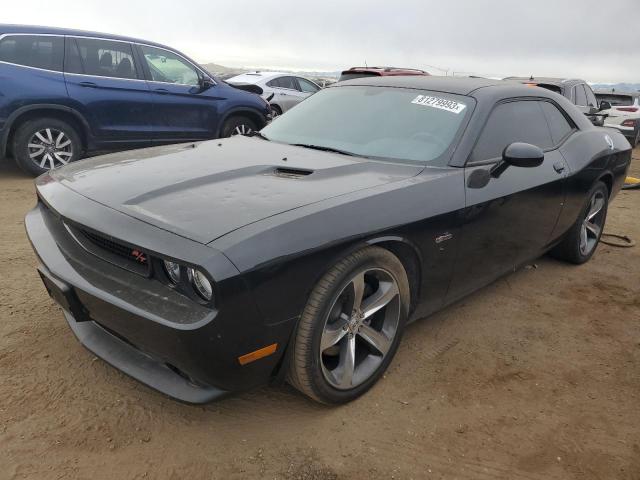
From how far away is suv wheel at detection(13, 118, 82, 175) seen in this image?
19.7 ft

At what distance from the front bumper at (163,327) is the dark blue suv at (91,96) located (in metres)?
4.49

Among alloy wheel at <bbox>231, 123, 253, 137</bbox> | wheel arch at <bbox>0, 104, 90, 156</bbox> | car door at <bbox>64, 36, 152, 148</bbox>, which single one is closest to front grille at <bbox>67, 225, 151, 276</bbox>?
wheel arch at <bbox>0, 104, 90, 156</bbox>

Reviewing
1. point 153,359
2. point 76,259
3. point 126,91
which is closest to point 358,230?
point 153,359

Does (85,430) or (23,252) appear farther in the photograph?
(23,252)

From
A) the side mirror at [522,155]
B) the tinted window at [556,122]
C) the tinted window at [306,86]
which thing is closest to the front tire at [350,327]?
the side mirror at [522,155]

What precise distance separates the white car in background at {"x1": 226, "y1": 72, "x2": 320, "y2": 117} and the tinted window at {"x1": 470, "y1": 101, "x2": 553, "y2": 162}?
335 inches

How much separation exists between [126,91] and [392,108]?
4.59 meters

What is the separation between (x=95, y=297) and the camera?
201cm

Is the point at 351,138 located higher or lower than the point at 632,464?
higher

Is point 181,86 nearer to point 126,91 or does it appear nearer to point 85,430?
point 126,91

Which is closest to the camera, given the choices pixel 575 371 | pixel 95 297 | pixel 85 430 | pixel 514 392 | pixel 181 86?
pixel 95 297

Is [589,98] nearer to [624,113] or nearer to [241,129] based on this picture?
[624,113]

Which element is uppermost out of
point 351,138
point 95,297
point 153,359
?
point 351,138

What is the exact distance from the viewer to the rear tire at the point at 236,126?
7669 mm
